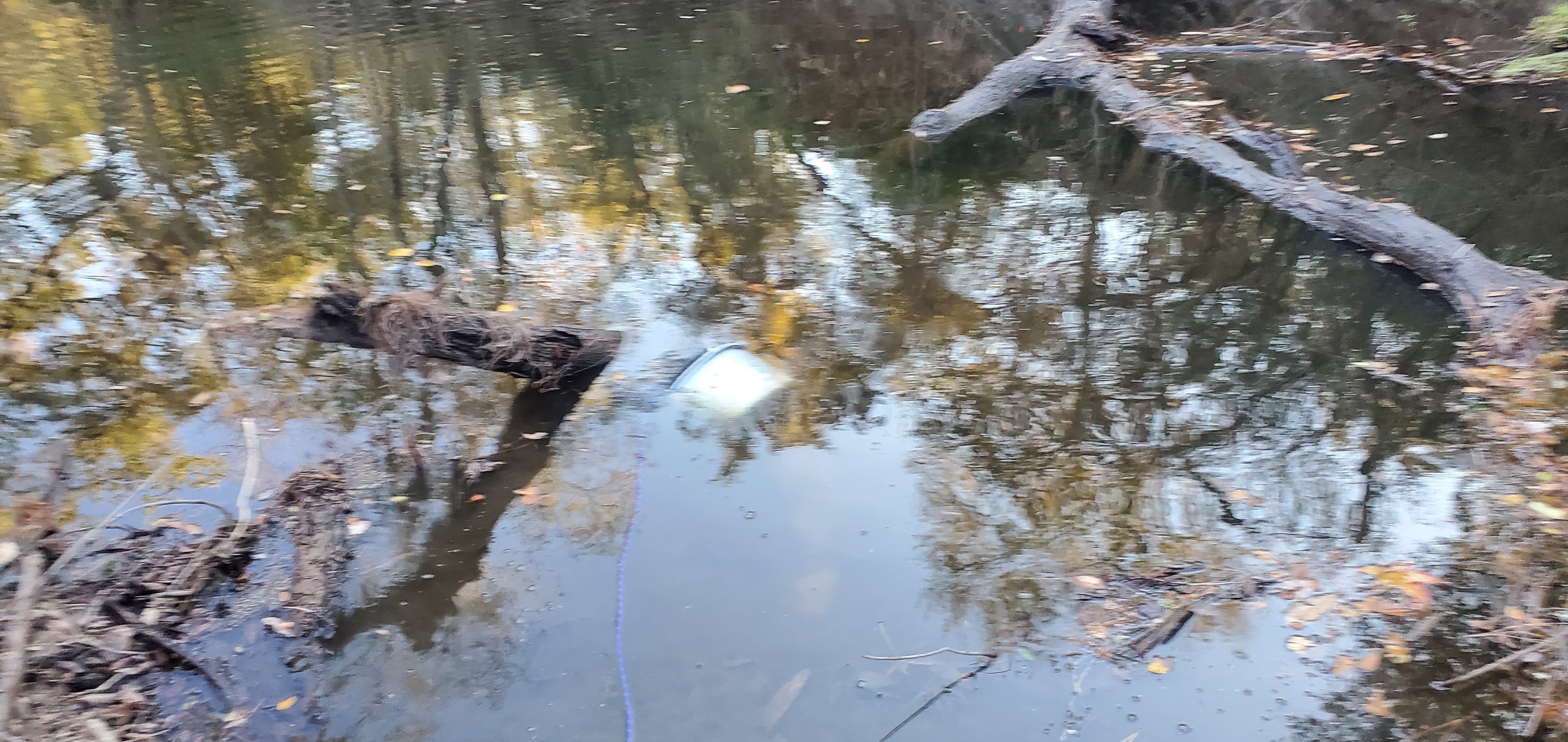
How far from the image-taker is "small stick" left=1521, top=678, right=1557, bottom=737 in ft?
9.19

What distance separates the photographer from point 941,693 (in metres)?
3.10

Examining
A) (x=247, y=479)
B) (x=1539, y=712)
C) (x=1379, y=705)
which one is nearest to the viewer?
(x=1539, y=712)

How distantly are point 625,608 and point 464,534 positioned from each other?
0.94 meters

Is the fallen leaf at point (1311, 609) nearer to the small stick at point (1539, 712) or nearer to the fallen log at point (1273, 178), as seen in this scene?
the small stick at point (1539, 712)

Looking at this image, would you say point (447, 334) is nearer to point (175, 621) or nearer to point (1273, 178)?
point (175, 621)

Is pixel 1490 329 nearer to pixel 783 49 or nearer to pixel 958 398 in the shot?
pixel 958 398

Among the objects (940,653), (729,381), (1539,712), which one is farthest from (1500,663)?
(729,381)

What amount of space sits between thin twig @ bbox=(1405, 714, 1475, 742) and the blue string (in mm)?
2649

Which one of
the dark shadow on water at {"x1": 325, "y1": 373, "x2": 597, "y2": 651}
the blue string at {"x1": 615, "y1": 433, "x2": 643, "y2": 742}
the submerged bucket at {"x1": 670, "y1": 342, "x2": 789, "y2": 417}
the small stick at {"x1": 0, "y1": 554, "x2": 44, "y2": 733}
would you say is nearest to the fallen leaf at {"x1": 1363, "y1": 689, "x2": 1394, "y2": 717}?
the blue string at {"x1": 615, "y1": 433, "x2": 643, "y2": 742}

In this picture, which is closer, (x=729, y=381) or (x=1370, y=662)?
(x=1370, y=662)

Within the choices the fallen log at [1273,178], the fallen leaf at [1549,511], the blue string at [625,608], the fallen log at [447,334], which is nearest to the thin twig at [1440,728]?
the fallen leaf at [1549,511]

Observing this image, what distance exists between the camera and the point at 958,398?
4.71 metres

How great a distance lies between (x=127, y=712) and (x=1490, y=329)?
22.2 ft

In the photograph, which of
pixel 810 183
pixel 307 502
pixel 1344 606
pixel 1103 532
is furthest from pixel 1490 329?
pixel 307 502
